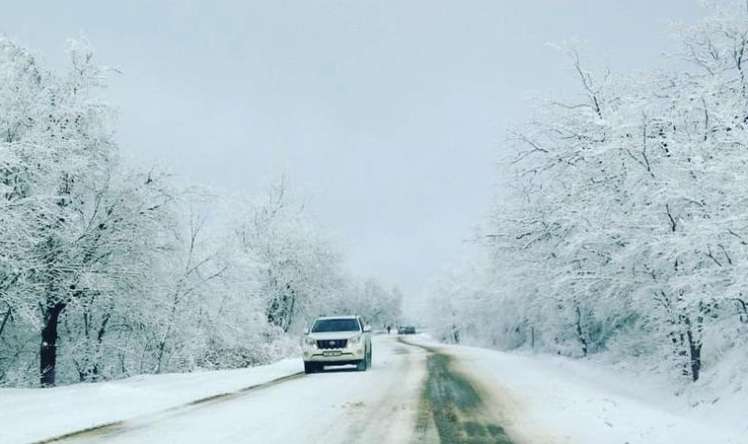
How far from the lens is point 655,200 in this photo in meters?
16.7

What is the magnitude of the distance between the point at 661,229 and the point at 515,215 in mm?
7497

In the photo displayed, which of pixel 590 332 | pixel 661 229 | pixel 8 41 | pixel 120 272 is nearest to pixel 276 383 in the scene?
pixel 120 272

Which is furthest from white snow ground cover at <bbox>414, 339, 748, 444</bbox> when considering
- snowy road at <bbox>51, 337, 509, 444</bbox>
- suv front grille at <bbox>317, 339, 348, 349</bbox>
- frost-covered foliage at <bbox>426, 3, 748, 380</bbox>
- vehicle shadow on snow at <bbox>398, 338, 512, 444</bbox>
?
suv front grille at <bbox>317, 339, 348, 349</bbox>

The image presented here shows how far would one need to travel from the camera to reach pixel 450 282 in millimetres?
101750

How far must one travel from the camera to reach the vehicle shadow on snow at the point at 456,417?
8797 millimetres

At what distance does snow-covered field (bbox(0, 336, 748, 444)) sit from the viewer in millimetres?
8953

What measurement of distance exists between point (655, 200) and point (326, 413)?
10.3 meters

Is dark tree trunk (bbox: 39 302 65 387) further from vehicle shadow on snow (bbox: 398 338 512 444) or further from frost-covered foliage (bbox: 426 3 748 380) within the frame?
frost-covered foliage (bbox: 426 3 748 380)

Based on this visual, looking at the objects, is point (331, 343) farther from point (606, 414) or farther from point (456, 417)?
point (606, 414)

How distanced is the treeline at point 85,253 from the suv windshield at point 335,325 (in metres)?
5.45

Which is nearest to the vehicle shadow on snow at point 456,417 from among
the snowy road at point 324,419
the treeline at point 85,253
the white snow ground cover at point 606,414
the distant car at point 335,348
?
the snowy road at point 324,419

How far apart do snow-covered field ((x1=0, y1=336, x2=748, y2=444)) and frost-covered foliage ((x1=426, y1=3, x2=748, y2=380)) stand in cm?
278

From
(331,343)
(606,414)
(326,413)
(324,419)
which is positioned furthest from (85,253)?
(606,414)

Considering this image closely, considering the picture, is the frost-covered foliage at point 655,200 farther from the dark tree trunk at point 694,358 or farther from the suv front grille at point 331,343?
the suv front grille at point 331,343
